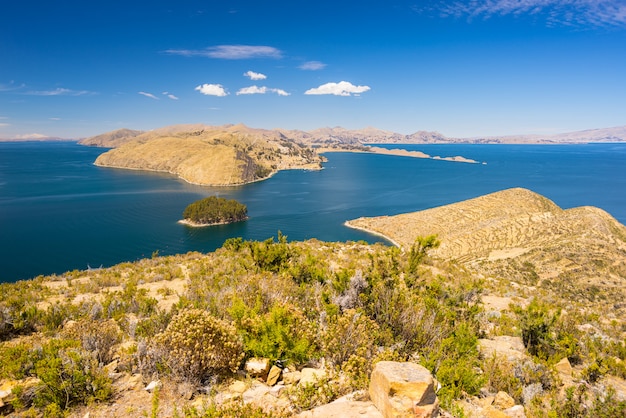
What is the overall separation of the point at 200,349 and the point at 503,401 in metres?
6.12

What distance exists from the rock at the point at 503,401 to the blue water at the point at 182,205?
5871cm

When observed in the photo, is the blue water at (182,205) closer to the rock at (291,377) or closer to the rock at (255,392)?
the rock at (255,392)

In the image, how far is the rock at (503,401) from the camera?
637 centimetres

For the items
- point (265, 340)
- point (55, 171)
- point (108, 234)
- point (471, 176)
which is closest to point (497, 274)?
point (265, 340)

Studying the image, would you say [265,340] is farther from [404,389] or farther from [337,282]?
[337,282]

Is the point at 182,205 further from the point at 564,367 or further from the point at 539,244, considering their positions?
the point at 564,367

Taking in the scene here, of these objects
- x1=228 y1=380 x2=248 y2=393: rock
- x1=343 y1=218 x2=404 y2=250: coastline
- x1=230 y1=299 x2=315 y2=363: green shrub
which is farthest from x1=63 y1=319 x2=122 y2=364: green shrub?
x1=343 y1=218 x2=404 y2=250: coastline

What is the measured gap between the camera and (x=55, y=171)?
548 feet

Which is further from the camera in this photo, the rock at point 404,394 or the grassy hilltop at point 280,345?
the grassy hilltop at point 280,345

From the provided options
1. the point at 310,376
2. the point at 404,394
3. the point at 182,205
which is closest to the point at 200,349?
the point at 310,376

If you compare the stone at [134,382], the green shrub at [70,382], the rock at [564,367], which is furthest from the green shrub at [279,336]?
the rock at [564,367]

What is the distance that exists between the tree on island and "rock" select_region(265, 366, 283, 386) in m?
75.4

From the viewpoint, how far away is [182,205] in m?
96.8

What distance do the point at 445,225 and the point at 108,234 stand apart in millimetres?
68513
